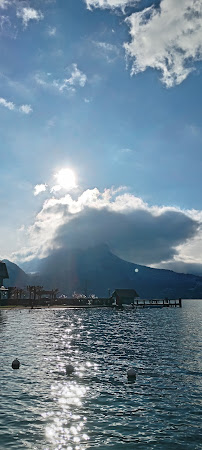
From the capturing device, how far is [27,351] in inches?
1283

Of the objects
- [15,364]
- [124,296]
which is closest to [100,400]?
[15,364]

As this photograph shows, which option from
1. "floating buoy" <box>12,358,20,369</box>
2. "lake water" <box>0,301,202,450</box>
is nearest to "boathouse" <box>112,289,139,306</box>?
"lake water" <box>0,301,202,450</box>

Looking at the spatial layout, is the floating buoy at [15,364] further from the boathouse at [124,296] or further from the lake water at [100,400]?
the boathouse at [124,296]

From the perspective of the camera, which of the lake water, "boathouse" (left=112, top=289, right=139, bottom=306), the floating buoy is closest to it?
the lake water

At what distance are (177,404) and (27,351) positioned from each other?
18.3m

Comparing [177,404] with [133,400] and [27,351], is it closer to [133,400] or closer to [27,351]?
[133,400]

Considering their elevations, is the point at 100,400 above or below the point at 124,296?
below

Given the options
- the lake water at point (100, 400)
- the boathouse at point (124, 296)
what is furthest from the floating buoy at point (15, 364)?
the boathouse at point (124, 296)

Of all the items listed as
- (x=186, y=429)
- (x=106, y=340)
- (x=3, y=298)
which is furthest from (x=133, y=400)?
(x=3, y=298)

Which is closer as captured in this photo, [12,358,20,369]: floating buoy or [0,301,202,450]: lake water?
[0,301,202,450]: lake water

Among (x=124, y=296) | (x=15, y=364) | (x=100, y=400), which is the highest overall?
(x=124, y=296)

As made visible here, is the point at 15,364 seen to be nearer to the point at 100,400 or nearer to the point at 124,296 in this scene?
the point at 100,400

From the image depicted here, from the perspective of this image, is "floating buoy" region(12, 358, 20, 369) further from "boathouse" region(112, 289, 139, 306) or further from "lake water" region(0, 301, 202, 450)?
"boathouse" region(112, 289, 139, 306)

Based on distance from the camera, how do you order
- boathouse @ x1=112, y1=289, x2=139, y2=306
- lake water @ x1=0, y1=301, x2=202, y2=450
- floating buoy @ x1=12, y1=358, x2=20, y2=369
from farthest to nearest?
boathouse @ x1=112, y1=289, x2=139, y2=306 → floating buoy @ x1=12, y1=358, x2=20, y2=369 → lake water @ x1=0, y1=301, x2=202, y2=450
